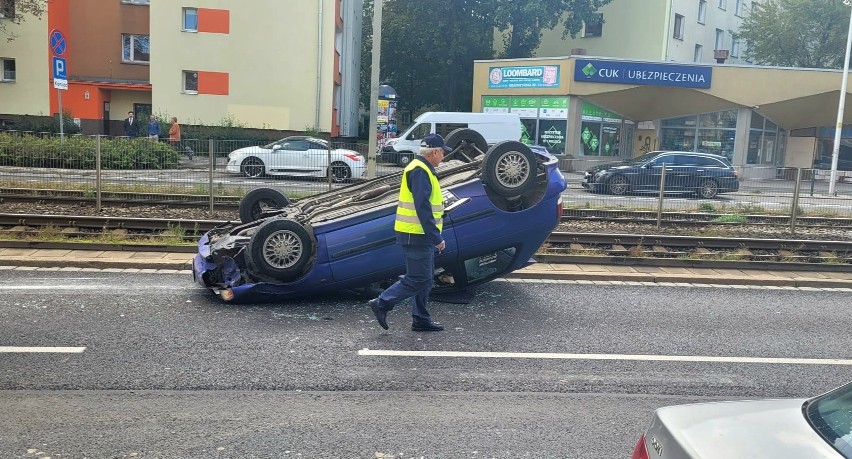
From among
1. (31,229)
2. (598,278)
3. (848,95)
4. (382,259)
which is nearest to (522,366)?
(382,259)

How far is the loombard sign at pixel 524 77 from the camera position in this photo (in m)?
34.3

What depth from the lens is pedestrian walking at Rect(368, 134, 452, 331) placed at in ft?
21.0

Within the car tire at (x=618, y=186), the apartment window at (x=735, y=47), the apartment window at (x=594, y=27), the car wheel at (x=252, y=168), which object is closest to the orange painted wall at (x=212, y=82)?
the car wheel at (x=252, y=168)

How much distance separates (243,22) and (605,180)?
21.9 m

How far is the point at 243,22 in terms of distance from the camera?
3253 cm

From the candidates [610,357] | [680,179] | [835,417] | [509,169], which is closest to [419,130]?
[680,179]

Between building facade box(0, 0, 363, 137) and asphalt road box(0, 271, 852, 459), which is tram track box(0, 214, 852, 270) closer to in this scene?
asphalt road box(0, 271, 852, 459)

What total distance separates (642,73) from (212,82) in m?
19.1

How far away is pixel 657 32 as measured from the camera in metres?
44.4

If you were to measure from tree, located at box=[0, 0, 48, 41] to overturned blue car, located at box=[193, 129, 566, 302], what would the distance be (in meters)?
26.7

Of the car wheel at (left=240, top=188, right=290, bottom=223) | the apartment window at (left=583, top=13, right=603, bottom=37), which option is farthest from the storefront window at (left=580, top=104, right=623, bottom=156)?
the car wheel at (left=240, top=188, right=290, bottom=223)

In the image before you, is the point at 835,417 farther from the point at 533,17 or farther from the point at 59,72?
the point at 533,17

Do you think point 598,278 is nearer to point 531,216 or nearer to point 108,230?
point 531,216

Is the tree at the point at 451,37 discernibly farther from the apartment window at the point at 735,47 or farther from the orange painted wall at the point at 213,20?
the orange painted wall at the point at 213,20
